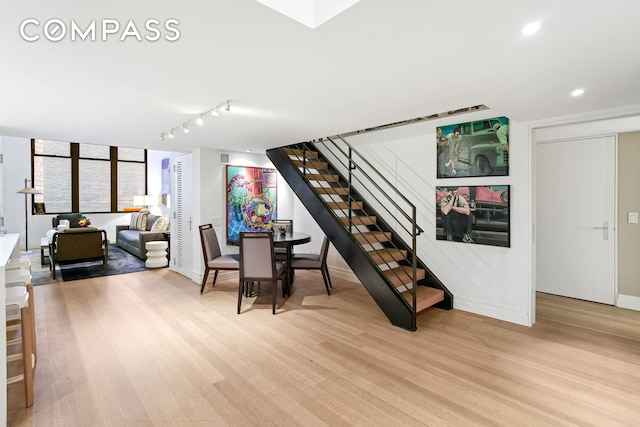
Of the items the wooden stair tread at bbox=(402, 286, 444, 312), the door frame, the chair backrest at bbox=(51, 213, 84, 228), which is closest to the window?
the chair backrest at bbox=(51, 213, 84, 228)

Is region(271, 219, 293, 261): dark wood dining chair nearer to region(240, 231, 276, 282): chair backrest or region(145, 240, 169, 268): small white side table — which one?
region(240, 231, 276, 282): chair backrest

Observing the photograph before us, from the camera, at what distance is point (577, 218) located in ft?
13.9

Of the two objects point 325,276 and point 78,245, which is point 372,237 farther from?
point 78,245

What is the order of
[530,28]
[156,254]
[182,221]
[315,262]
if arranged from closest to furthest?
[530,28], [315,262], [182,221], [156,254]

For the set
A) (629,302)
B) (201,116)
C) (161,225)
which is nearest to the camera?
(201,116)

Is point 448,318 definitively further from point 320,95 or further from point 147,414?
point 147,414

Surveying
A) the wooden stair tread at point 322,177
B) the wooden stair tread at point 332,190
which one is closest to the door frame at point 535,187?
the wooden stair tread at point 332,190

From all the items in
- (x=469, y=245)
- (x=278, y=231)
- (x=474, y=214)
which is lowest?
(x=469, y=245)

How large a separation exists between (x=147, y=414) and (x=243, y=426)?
628mm

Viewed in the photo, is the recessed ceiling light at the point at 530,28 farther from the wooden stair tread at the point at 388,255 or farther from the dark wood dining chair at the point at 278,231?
the dark wood dining chair at the point at 278,231

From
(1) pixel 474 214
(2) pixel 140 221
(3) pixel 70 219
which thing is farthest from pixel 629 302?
(3) pixel 70 219

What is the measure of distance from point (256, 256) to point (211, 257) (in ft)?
3.97

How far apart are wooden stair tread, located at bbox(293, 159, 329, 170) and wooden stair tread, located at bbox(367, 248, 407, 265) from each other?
1.80 meters

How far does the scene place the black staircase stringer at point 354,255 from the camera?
132 inches
